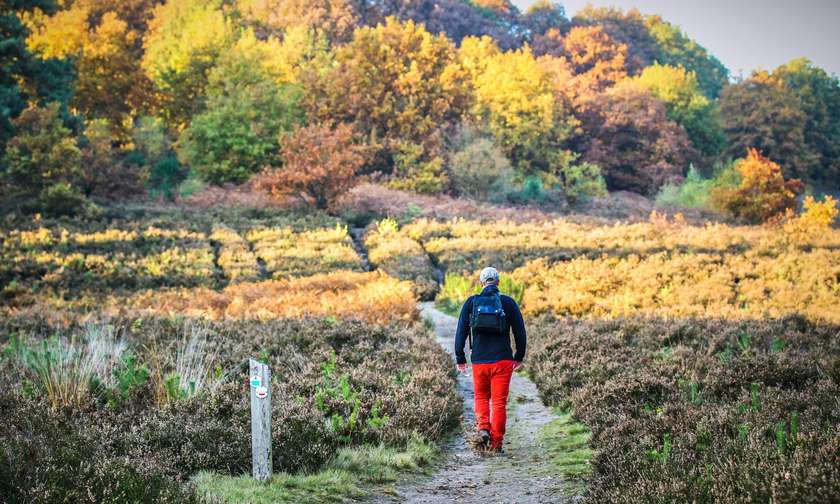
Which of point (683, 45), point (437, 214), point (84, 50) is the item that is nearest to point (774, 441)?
point (437, 214)

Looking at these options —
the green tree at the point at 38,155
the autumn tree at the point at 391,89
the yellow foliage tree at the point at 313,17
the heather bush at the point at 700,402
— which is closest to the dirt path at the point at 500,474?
the heather bush at the point at 700,402

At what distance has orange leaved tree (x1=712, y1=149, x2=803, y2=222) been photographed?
38219 mm

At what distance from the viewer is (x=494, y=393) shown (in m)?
7.67

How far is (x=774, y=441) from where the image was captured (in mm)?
5559

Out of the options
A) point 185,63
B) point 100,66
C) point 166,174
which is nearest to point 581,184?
point 166,174

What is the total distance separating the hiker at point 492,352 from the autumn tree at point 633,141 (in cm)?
5426

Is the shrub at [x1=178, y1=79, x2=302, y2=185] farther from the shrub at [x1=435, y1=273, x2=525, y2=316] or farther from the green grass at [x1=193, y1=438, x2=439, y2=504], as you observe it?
the green grass at [x1=193, y1=438, x2=439, y2=504]

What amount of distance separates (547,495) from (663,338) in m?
6.01

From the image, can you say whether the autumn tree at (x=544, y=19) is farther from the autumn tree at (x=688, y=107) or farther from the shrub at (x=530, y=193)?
the shrub at (x=530, y=193)

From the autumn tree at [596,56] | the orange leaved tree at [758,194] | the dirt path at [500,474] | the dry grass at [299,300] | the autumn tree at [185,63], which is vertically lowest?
the dirt path at [500,474]

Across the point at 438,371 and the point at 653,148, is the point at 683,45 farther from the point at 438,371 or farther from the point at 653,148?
the point at 438,371

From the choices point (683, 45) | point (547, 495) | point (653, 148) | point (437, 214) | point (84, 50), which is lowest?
point (547, 495)

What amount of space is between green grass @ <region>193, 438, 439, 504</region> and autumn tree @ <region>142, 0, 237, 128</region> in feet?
150

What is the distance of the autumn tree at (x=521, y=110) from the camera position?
180ft
